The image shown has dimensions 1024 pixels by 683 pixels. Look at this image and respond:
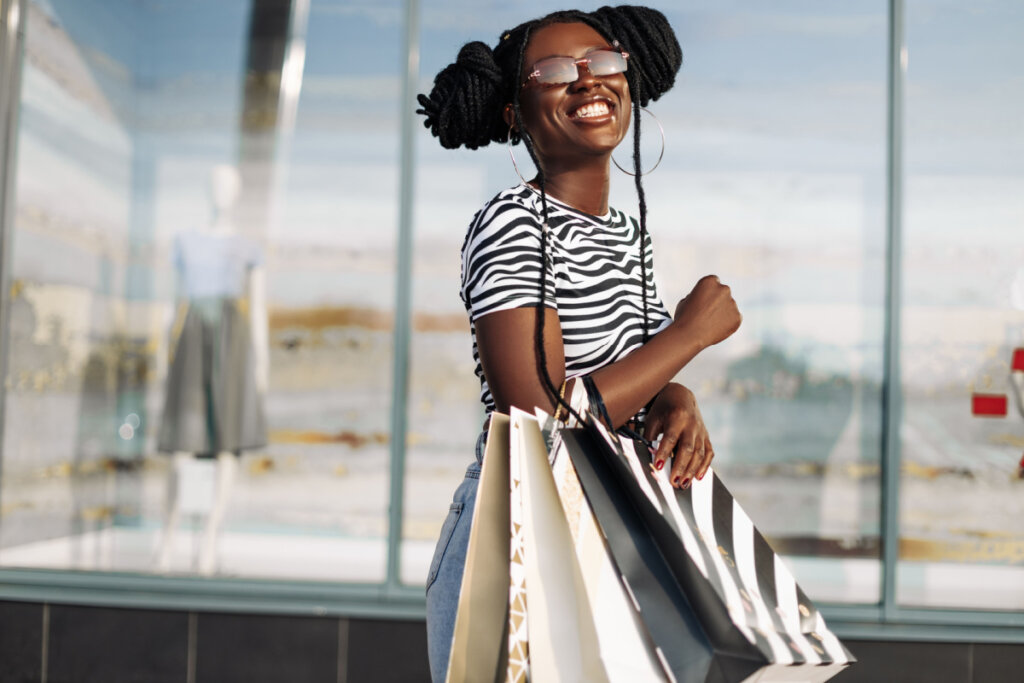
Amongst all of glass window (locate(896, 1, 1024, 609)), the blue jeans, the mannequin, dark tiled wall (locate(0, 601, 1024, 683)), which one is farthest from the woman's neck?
the mannequin

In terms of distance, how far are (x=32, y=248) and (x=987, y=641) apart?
445 cm

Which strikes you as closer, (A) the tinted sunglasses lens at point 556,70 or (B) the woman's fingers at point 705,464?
(B) the woman's fingers at point 705,464

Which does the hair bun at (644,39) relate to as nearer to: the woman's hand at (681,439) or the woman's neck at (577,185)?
the woman's neck at (577,185)

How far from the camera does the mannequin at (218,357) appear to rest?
4.43m

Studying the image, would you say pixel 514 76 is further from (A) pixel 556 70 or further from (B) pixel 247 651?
(B) pixel 247 651

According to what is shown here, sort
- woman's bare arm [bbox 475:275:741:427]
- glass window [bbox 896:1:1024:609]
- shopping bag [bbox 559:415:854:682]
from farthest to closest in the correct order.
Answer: glass window [bbox 896:1:1024:609]
woman's bare arm [bbox 475:275:741:427]
shopping bag [bbox 559:415:854:682]

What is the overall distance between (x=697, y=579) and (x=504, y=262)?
498 mm

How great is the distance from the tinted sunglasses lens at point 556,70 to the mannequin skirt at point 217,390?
3221 millimetres

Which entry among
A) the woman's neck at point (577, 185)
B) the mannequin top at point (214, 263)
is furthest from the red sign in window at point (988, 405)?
the mannequin top at point (214, 263)

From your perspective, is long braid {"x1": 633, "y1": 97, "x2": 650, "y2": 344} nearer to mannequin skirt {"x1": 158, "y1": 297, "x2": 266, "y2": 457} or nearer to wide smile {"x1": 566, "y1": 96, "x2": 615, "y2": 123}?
wide smile {"x1": 566, "y1": 96, "x2": 615, "y2": 123}

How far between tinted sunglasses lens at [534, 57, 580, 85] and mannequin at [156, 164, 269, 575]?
316 cm

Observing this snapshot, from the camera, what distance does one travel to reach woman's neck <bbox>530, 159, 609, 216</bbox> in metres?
1.55

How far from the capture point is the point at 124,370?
453 cm

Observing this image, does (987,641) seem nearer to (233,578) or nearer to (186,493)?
(233,578)
